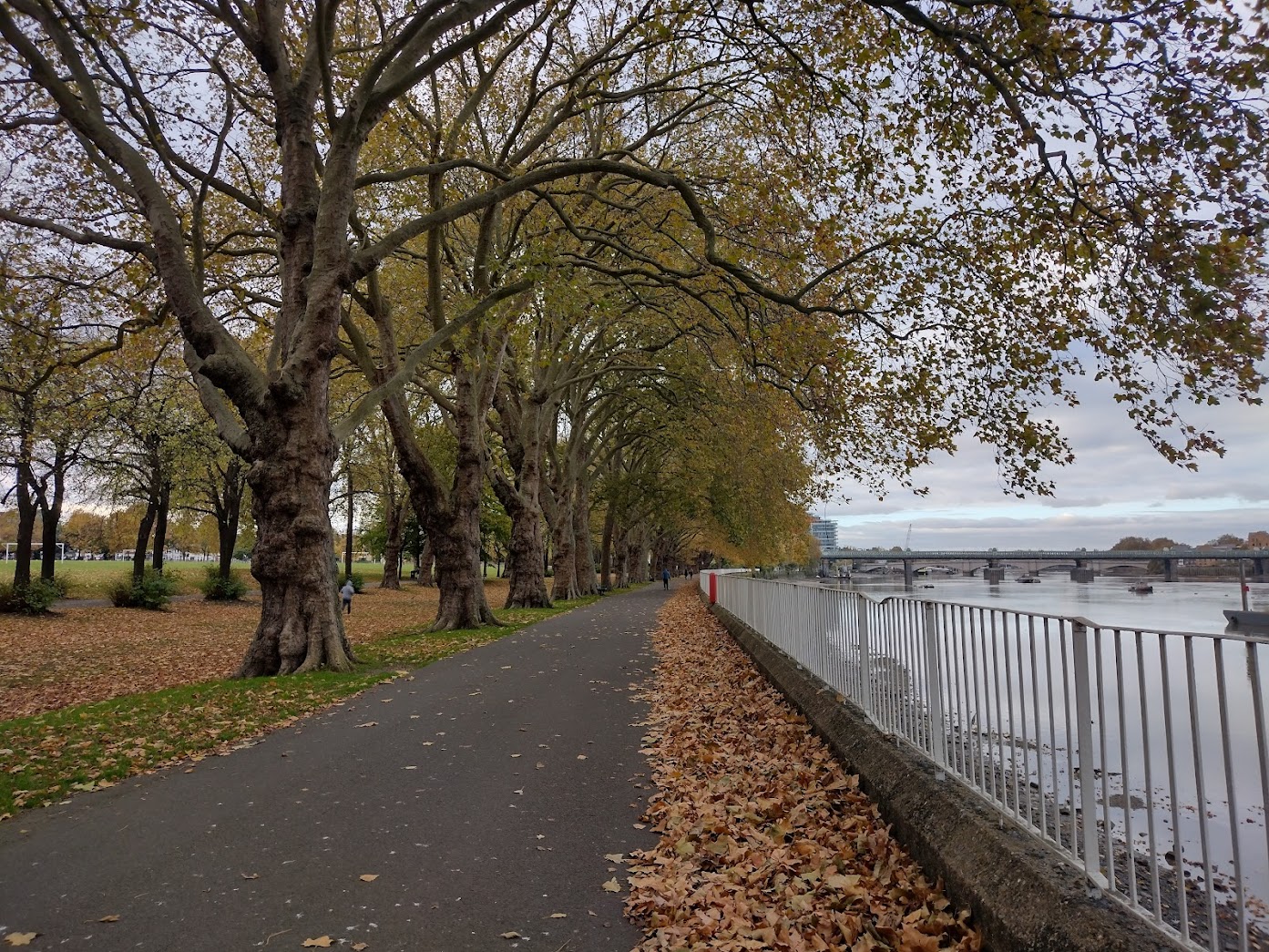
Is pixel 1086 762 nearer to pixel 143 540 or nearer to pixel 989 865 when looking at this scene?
pixel 989 865

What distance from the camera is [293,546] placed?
36.3ft

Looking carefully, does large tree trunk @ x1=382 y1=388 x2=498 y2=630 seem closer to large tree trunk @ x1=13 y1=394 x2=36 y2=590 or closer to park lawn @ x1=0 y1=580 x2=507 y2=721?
park lawn @ x1=0 y1=580 x2=507 y2=721

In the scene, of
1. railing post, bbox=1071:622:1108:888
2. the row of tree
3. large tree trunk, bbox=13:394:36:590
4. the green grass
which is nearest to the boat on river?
the row of tree

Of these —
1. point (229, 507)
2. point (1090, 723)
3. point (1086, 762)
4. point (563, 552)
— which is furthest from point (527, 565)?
point (1086, 762)

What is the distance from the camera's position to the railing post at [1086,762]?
300cm

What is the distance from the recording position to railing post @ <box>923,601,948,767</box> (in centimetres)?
457

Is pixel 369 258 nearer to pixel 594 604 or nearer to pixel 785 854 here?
pixel 785 854

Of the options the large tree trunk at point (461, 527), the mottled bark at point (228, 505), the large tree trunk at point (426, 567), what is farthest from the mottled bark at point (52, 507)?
the large tree trunk at point (426, 567)

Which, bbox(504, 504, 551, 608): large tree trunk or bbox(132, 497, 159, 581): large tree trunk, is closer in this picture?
bbox(504, 504, 551, 608): large tree trunk

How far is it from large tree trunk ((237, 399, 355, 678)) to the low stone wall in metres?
8.24

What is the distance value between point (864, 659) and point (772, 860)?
7.13 feet

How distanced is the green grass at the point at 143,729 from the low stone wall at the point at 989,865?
18.9 feet

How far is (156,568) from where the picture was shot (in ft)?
101

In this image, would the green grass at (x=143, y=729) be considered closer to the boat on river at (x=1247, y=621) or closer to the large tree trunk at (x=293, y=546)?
the large tree trunk at (x=293, y=546)
